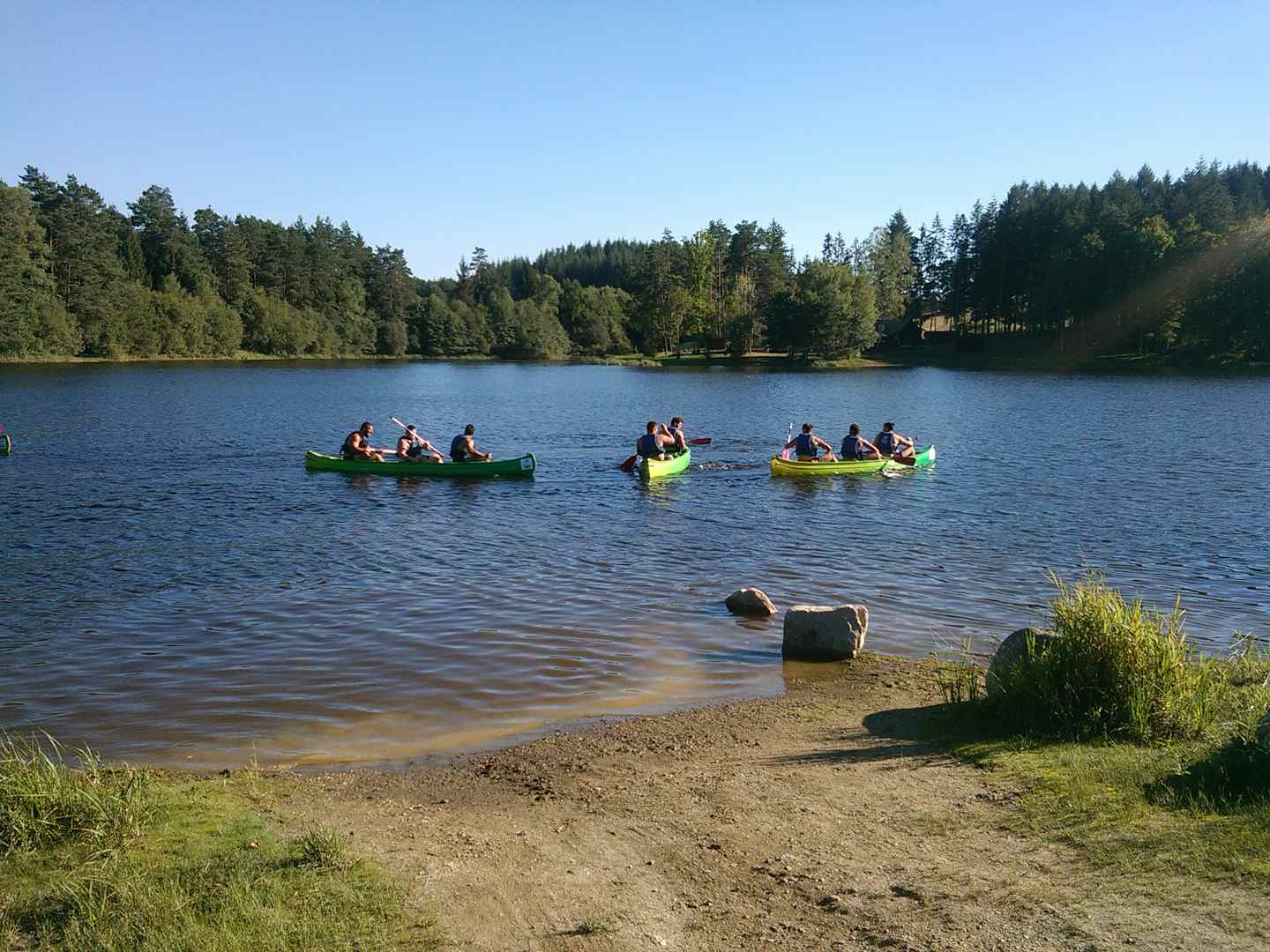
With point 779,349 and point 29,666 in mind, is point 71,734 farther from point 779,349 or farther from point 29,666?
point 779,349

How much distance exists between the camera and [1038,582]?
15.1 metres

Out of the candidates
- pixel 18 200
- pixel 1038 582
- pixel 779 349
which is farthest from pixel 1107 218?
pixel 18 200

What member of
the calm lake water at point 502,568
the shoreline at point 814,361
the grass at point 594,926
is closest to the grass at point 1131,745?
the grass at point 594,926

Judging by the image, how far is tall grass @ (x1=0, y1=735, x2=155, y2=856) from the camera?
571 centimetres

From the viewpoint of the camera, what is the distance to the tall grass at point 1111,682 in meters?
7.32

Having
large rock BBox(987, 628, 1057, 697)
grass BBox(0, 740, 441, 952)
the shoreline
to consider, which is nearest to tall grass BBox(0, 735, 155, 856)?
grass BBox(0, 740, 441, 952)

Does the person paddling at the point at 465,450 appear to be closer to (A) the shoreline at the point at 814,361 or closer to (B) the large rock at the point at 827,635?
(B) the large rock at the point at 827,635

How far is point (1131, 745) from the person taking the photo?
23.3ft

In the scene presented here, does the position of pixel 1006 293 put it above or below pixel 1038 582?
above

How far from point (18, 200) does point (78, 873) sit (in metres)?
91.6

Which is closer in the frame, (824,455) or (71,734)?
(71,734)

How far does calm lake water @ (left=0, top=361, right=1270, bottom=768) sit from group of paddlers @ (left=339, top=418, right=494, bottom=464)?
33.7 inches

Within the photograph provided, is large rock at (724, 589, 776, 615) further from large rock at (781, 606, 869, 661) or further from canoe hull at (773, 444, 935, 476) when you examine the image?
canoe hull at (773, 444, 935, 476)

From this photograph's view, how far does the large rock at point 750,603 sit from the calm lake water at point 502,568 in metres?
0.33
